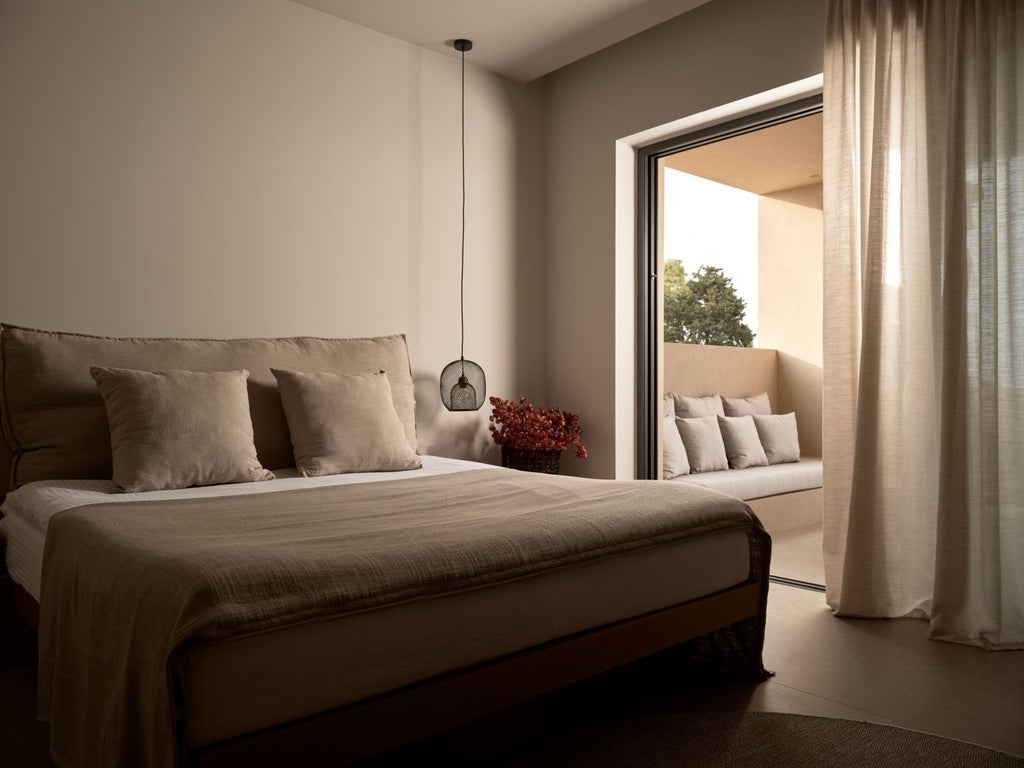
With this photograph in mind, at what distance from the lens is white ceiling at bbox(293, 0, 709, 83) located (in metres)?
3.61

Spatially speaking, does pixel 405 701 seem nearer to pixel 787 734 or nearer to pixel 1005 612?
pixel 787 734

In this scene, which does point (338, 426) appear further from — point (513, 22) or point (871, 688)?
point (513, 22)

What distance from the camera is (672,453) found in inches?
182

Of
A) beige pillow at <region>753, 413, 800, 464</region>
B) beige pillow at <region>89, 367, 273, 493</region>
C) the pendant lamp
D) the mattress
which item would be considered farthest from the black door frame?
beige pillow at <region>89, 367, 273, 493</region>

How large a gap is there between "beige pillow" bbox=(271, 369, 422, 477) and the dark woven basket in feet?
3.10

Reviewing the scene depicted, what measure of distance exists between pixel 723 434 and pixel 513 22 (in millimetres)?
2683

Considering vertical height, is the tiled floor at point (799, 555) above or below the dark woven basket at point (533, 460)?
below

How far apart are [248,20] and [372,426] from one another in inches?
75.1

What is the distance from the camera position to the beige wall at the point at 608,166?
3.62 m

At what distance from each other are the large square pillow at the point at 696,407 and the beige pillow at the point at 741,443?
0.26ft

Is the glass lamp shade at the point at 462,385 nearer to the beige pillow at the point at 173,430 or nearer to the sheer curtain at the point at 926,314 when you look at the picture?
the beige pillow at the point at 173,430

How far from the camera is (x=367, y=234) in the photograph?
152 inches

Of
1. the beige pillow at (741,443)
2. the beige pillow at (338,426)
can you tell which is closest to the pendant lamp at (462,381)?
the beige pillow at (338,426)

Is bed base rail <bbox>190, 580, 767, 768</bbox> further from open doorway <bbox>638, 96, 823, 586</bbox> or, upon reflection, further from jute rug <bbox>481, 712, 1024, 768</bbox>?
open doorway <bbox>638, 96, 823, 586</bbox>
